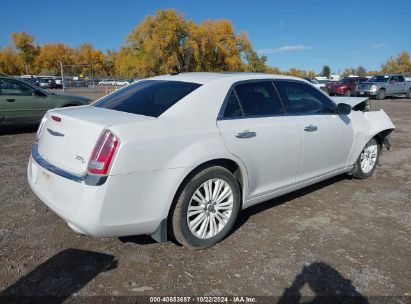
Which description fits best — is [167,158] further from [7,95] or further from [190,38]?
[190,38]

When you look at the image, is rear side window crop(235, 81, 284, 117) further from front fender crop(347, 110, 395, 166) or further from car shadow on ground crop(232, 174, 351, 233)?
front fender crop(347, 110, 395, 166)

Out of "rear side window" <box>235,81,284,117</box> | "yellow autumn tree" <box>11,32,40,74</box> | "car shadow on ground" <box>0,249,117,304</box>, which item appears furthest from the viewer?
"yellow autumn tree" <box>11,32,40,74</box>

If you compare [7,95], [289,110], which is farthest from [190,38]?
[289,110]

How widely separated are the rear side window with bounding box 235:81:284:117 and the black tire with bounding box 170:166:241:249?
685 mm

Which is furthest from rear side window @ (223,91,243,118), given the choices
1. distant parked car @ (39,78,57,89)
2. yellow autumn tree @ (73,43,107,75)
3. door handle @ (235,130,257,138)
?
yellow autumn tree @ (73,43,107,75)

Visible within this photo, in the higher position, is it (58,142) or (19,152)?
(58,142)

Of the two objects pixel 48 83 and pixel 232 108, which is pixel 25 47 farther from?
pixel 232 108

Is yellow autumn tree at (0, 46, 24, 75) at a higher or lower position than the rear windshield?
higher

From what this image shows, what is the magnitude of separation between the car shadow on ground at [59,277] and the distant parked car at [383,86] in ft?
79.6

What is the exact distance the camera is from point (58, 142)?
9.72 feet

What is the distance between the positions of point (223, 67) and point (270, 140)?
48359 millimetres

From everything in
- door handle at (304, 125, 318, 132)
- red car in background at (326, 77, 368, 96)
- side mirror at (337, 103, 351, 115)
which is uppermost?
side mirror at (337, 103, 351, 115)

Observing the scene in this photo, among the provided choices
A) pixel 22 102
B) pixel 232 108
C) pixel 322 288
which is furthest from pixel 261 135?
pixel 22 102

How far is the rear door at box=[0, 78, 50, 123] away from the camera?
847 cm
